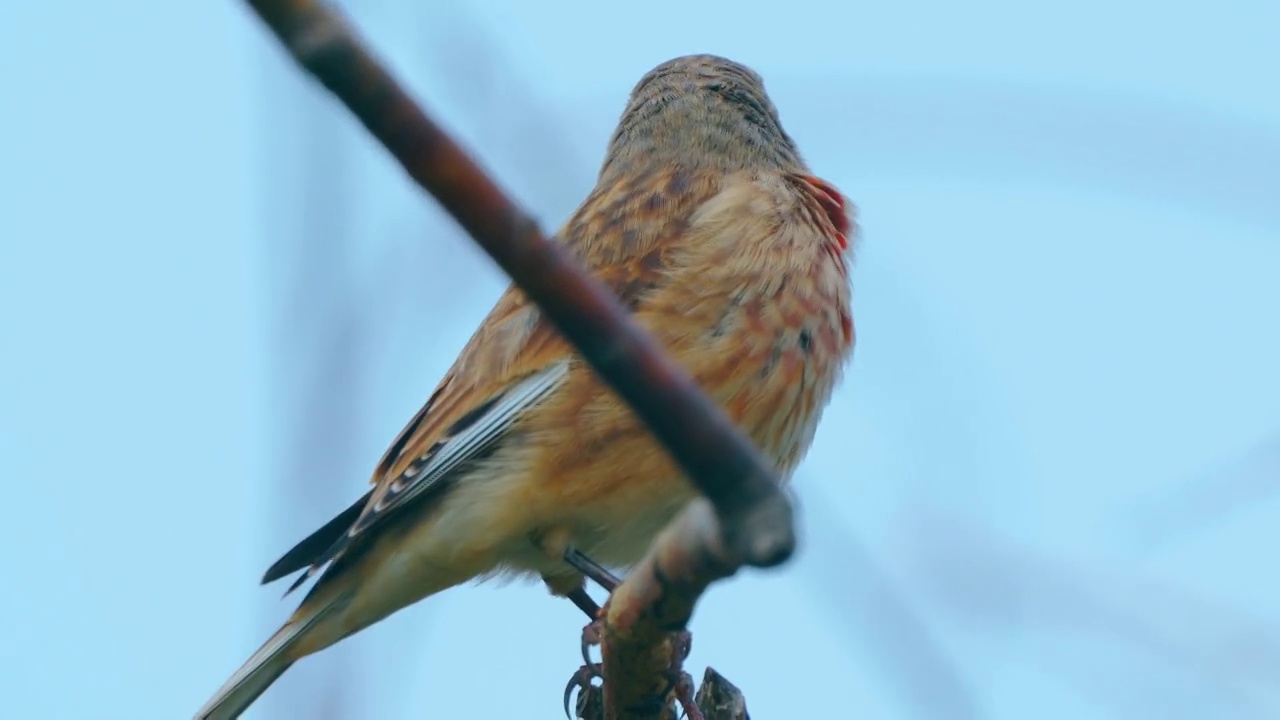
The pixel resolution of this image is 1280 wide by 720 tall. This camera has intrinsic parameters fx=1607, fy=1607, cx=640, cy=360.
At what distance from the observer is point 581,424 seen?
235 inches

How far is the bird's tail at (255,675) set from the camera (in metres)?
5.76

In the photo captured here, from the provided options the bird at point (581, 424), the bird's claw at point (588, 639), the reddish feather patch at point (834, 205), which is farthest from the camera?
the reddish feather patch at point (834, 205)

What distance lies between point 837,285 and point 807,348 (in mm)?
465

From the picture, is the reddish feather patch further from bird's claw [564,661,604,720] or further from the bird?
bird's claw [564,661,604,720]

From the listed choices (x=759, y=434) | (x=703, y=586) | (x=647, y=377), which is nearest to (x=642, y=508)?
(x=759, y=434)

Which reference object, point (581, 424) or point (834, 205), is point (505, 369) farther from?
point (834, 205)

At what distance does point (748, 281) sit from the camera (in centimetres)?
625

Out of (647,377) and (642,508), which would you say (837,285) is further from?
(647,377)

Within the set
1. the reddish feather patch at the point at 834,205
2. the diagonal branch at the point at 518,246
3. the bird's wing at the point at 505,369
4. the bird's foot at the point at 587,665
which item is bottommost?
the diagonal branch at the point at 518,246

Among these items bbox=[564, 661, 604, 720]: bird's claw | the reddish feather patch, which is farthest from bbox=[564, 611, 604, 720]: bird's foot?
the reddish feather patch

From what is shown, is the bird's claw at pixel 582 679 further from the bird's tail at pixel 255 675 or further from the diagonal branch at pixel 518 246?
the diagonal branch at pixel 518 246

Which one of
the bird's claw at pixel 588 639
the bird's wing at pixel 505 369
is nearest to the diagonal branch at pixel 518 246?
the bird's claw at pixel 588 639

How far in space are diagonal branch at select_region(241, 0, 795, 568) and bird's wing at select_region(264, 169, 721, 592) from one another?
12.1 feet

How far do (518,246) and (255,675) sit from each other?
4025 millimetres
